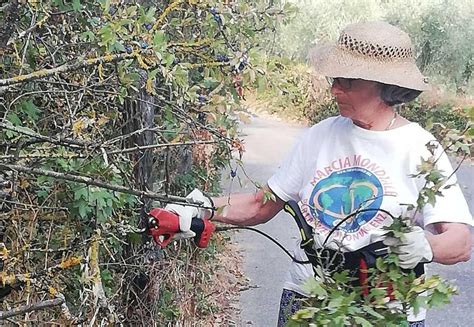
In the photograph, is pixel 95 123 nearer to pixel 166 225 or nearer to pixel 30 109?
pixel 30 109

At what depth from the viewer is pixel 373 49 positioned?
271 centimetres

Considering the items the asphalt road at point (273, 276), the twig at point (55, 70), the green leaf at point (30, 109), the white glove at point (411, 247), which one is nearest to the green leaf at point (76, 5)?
the green leaf at point (30, 109)

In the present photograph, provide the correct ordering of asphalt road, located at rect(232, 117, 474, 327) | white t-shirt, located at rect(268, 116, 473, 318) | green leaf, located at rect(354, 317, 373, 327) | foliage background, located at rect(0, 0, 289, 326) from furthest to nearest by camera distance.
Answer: asphalt road, located at rect(232, 117, 474, 327) → white t-shirt, located at rect(268, 116, 473, 318) → foliage background, located at rect(0, 0, 289, 326) → green leaf, located at rect(354, 317, 373, 327)

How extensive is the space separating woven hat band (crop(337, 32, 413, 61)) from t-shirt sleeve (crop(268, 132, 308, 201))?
0.35 meters

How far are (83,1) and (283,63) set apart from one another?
0.83 metres

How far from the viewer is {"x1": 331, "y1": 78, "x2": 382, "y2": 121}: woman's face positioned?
267 centimetres

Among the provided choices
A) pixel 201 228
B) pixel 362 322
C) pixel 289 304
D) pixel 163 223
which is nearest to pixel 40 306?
pixel 362 322

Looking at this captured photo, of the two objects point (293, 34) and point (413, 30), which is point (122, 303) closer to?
point (413, 30)

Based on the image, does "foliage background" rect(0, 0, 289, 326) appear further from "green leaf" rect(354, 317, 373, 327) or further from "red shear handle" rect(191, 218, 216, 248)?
"green leaf" rect(354, 317, 373, 327)

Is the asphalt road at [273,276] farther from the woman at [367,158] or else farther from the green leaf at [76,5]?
the green leaf at [76,5]

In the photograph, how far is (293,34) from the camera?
20.1m

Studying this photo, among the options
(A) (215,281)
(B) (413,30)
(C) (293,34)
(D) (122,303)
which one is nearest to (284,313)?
(D) (122,303)

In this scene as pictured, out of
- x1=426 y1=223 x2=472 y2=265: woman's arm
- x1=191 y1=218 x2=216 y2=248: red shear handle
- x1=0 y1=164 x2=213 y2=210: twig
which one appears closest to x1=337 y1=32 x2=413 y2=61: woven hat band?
x1=426 y1=223 x2=472 y2=265: woman's arm

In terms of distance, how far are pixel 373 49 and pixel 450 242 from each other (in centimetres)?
70
